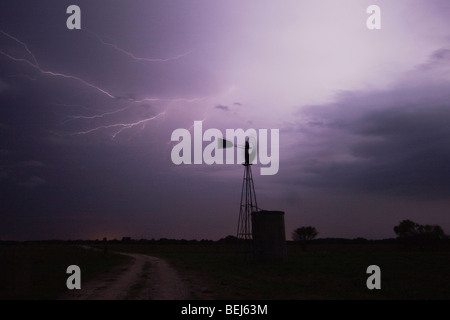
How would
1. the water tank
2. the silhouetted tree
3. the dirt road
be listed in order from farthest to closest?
the silhouetted tree < the water tank < the dirt road

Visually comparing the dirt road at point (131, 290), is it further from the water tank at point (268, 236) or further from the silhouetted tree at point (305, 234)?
the silhouetted tree at point (305, 234)

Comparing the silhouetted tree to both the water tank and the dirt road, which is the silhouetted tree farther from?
the dirt road

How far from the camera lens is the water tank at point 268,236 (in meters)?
29.7

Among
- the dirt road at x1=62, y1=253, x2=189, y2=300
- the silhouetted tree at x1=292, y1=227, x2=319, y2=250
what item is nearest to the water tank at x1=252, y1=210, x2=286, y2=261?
the dirt road at x1=62, y1=253, x2=189, y2=300

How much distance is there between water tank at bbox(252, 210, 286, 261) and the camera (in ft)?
97.6

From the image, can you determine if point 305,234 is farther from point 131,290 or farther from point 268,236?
point 131,290

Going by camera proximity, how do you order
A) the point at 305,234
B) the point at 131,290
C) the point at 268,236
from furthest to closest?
the point at 305,234, the point at 268,236, the point at 131,290

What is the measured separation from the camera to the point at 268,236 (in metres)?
30.0

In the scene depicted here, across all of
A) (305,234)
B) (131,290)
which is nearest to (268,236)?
(131,290)
